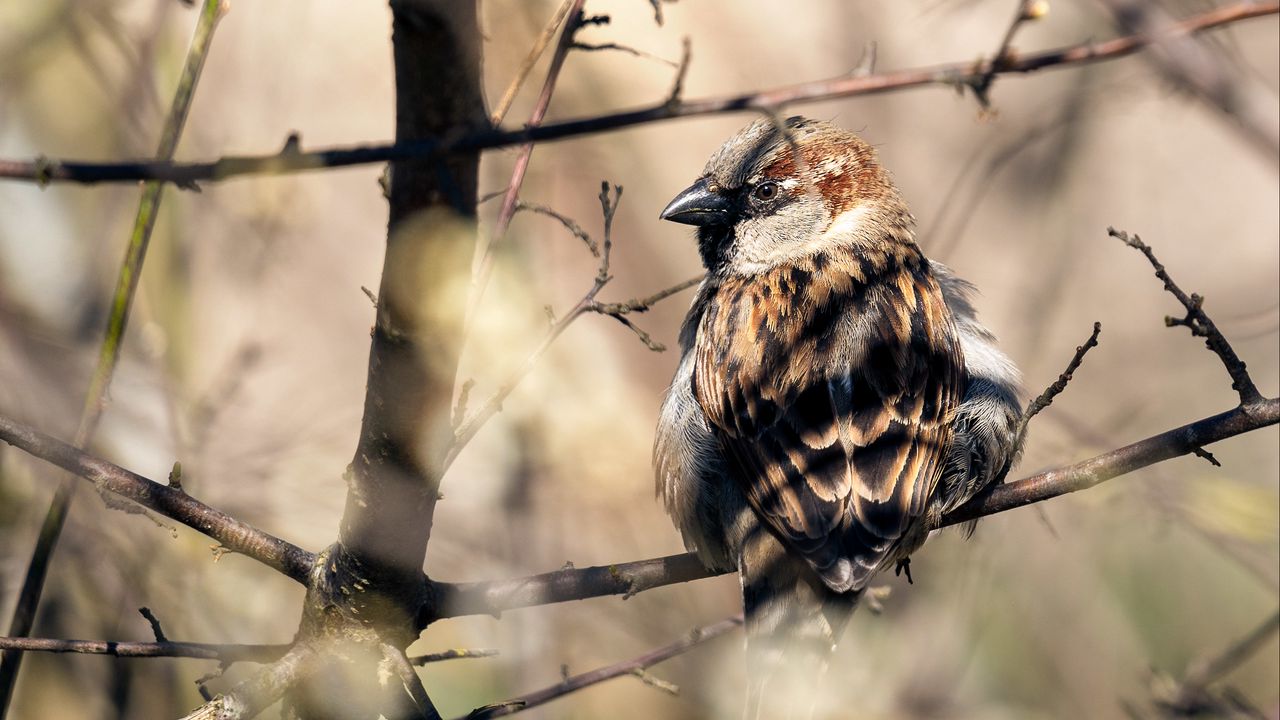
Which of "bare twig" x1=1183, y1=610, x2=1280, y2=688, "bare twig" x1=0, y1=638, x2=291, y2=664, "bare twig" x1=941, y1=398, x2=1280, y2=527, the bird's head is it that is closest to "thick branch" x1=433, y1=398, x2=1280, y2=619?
"bare twig" x1=941, y1=398, x2=1280, y2=527

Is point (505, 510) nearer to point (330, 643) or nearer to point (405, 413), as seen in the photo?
point (330, 643)

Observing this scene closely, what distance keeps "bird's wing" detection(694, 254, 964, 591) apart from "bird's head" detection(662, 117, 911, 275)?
384 millimetres

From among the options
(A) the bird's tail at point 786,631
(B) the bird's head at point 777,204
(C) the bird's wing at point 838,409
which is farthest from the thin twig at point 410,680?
(B) the bird's head at point 777,204

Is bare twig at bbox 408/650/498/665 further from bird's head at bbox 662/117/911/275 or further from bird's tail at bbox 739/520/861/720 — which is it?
bird's head at bbox 662/117/911/275

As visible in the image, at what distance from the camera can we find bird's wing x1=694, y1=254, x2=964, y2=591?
10.5 ft

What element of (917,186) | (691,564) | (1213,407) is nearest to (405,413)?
(691,564)

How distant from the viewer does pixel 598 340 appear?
24.8ft

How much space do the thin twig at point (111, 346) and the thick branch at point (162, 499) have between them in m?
0.25

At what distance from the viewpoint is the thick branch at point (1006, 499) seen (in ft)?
8.45

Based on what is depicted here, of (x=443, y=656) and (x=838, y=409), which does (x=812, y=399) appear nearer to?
(x=838, y=409)

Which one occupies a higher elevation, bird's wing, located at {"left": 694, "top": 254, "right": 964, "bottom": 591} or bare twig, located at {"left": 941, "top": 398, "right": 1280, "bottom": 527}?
bird's wing, located at {"left": 694, "top": 254, "right": 964, "bottom": 591}

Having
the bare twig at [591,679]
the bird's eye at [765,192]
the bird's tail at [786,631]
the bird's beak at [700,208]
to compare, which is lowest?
→ the bird's tail at [786,631]

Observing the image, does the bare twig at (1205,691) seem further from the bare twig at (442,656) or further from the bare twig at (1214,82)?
the bare twig at (442,656)

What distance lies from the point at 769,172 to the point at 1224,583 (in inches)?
199
